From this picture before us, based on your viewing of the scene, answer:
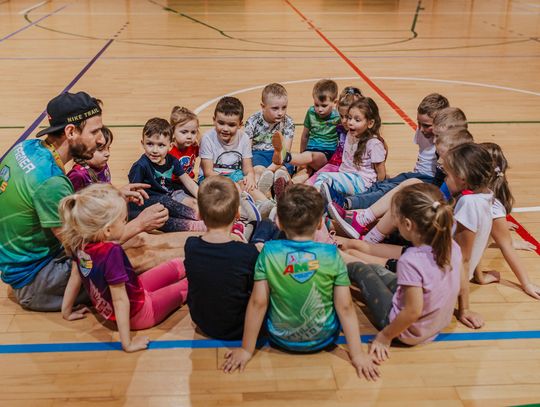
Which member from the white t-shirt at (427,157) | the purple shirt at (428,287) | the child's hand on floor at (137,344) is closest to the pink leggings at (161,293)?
the child's hand on floor at (137,344)

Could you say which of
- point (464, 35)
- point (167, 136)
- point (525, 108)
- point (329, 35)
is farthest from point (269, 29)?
point (167, 136)

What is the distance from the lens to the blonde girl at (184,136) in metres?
4.59

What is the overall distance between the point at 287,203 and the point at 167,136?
1.69 meters

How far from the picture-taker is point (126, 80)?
820 cm

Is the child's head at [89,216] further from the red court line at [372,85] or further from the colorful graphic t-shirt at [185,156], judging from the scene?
the red court line at [372,85]

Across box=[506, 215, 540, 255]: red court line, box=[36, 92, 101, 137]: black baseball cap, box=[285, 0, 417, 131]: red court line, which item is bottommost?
box=[506, 215, 540, 255]: red court line

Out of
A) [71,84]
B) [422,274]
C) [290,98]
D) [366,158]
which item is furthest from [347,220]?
[71,84]

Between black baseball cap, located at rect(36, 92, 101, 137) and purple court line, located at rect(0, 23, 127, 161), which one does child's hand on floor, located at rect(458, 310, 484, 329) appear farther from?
purple court line, located at rect(0, 23, 127, 161)

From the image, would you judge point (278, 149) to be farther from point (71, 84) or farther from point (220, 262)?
point (71, 84)

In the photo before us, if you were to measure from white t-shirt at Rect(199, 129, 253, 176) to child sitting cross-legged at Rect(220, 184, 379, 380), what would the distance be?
1899 millimetres

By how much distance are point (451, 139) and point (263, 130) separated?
1.69 m

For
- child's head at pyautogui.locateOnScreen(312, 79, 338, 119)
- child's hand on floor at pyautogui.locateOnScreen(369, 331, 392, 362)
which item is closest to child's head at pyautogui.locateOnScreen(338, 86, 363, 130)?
child's head at pyautogui.locateOnScreen(312, 79, 338, 119)

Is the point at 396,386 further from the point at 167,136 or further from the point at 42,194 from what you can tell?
the point at 167,136

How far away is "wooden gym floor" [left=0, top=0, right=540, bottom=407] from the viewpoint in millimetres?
2785
